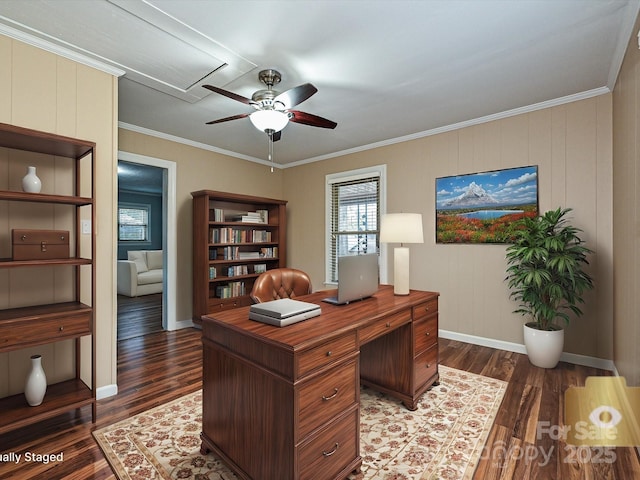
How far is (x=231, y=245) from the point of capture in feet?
15.2

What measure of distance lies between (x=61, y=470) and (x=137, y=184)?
7028 mm

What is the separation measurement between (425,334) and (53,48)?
3.32 meters

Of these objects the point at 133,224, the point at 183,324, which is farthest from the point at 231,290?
the point at 133,224

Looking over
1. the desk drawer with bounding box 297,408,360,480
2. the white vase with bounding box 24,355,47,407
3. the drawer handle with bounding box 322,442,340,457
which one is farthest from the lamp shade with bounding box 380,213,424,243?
the white vase with bounding box 24,355,47,407

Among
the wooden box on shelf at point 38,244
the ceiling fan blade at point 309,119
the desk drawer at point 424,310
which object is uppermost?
the ceiling fan blade at point 309,119

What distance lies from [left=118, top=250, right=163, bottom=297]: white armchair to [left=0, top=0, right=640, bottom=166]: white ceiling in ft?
13.8

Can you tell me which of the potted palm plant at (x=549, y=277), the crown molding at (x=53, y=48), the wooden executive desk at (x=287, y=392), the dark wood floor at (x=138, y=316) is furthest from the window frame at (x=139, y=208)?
the potted palm plant at (x=549, y=277)

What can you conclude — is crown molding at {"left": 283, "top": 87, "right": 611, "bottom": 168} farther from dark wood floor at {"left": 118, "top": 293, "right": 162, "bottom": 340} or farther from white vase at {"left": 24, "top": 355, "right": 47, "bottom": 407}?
white vase at {"left": 24, "top": 355, "right": 47, "bottom": 407}

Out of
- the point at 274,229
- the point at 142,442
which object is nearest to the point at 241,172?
the point at 274,229

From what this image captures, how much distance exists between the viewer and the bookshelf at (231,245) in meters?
4.20

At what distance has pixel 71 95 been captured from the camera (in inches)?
90.1

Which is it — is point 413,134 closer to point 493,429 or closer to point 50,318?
point 493,429

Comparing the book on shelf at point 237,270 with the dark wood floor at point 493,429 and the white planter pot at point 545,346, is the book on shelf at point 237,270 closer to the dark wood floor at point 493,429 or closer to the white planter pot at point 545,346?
the dark wood floor at point 493,429

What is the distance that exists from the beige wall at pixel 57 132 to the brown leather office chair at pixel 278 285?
1144 millimetres
